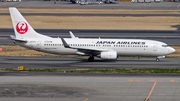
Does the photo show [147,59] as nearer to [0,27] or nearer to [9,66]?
[9,66]

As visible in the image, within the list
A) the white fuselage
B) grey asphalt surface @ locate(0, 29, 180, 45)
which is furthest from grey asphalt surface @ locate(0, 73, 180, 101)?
grey asphalt surface @ locate(0, 29, 180, 45)

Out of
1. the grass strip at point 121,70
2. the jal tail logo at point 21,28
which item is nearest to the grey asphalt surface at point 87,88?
the grass strip at point 121,70

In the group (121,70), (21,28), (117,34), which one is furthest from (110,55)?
(117,34)

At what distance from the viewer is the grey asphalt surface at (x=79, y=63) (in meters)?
59.1

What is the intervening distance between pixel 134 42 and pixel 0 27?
48.5 m

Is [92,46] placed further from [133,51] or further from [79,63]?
[133,51]

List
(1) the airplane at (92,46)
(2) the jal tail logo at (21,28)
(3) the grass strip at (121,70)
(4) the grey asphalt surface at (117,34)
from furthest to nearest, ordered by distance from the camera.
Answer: (4) the grey asphalt surface at (117,34)
(2) the jal tail logo at (21,28)
(1) the airplane at (92,46)
(3) the grass strip at (121,70)

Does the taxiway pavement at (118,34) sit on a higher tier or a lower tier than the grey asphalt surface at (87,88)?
lower

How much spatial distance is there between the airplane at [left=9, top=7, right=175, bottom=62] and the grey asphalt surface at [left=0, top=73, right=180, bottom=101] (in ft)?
45.2

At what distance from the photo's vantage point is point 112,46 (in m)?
64.0

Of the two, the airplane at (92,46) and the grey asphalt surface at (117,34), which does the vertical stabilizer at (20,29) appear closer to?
the airplane at (92,46)

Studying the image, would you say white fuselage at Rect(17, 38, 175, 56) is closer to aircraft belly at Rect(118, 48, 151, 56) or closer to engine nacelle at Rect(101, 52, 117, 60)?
aircraft belly at Rect(118, 48, 151, 56)

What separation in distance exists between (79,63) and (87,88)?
19225 millimetres

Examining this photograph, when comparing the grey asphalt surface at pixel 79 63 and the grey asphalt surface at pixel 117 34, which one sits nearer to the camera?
the grey asphalt surface at pixel 79 63
